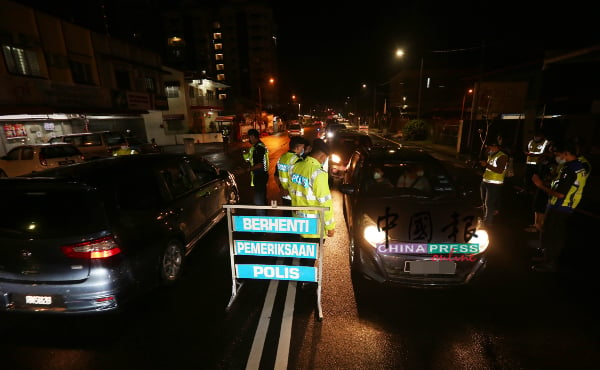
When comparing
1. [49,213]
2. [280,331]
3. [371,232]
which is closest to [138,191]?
[49,213]

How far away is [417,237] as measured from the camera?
3.59m

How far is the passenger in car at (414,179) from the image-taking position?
484cm

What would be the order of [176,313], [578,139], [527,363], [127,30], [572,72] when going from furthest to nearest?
[127,30] → [572,72] → [578,139] → [176,313] → [527,363]

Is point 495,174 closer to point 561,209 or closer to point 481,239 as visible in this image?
point 561,209

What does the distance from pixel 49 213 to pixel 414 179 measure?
16.4ft

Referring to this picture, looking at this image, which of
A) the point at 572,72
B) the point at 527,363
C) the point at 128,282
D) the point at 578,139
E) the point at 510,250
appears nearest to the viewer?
the point at 527,363

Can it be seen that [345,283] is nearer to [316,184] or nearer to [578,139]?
[316,184]

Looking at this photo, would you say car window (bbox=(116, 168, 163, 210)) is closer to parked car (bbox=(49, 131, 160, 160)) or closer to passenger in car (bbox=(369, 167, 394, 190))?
passenger in car (bbox=(369, 167, 394, 190))

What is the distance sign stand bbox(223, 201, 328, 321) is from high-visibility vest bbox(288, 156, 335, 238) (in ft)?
0.46

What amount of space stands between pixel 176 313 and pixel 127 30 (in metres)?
41.8

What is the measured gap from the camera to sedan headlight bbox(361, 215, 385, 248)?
3.67m

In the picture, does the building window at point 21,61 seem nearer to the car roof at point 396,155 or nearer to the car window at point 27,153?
the car window at point 27,153

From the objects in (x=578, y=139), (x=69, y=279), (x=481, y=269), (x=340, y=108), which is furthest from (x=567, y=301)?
(x=340, y=108)

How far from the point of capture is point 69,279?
9.99 feet
